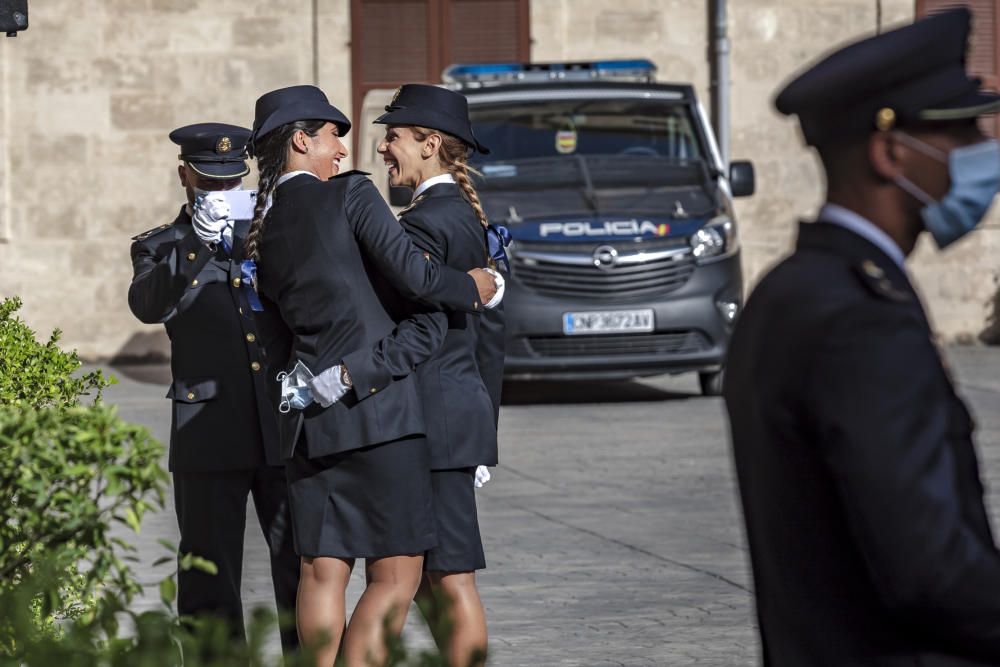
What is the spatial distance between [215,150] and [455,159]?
811 millimetres

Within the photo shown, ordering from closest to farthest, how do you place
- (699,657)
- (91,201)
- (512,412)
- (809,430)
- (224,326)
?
1. (809,430)
2. (224,326)
3. (699,657)
4. (512,412)
5. (91,201)

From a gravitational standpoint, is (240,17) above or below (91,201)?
above

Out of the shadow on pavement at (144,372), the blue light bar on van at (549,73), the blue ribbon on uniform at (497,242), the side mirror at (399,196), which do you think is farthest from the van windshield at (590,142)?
the blue ribbon on uniform at (497,242)

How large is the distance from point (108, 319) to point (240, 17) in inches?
126

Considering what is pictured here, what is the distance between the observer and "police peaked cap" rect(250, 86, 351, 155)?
4887mm

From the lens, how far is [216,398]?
18.0 feet

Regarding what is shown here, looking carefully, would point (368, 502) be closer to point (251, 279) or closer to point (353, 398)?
point (353, 398)

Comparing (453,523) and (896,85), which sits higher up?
(896,85)

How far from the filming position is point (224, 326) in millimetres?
5535

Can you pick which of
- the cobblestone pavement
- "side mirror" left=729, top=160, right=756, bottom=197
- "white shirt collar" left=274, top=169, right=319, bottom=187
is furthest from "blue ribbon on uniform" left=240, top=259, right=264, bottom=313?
"side mirror" left=729, top=160, right=756, bottom=197

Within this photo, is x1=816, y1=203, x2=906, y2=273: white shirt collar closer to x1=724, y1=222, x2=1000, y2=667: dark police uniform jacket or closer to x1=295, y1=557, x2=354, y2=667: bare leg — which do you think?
x1=724, y1=222, x2=1000, y2=667: dark police uniform jacket

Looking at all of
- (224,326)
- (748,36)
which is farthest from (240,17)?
(224,326)

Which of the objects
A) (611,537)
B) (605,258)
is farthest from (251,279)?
(605,258)

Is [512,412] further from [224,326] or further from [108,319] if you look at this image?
[224,326]
